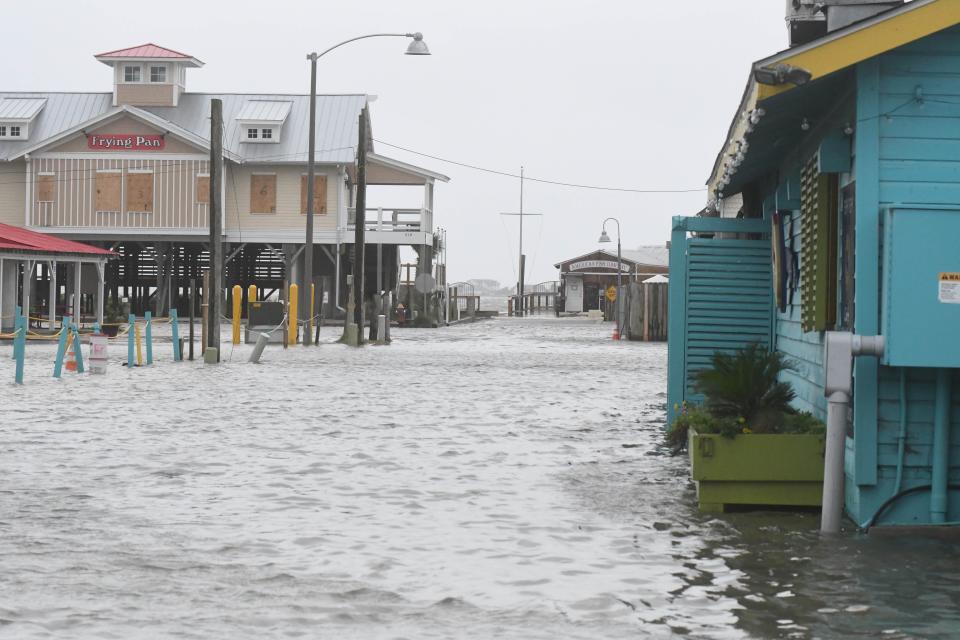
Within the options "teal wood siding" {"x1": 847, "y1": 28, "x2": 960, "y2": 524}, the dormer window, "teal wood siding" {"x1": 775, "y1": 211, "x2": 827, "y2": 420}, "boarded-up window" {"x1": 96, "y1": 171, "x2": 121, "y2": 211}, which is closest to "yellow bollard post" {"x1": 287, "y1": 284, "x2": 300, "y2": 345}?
"boarded-up window" {"x1": 96, "y1": 171, "x2": 121, "y2": 211}

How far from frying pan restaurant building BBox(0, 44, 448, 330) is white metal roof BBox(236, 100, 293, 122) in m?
0.07

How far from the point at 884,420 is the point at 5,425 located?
9.89m

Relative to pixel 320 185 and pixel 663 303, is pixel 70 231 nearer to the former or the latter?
pixel 320 185

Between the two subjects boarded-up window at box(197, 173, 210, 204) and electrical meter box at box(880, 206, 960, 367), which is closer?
electrical meter box at box(880, 206, 960, 367)

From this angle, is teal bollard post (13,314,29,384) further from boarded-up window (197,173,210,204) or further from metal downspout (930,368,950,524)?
boarded-up window (197,173,210,204)

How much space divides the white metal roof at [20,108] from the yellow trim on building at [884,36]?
51014 mm

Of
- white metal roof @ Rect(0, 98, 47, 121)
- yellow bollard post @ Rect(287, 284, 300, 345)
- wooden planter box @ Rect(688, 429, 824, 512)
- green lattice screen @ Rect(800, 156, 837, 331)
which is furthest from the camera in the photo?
white metal roof @ Rect(0, 98, 47, 121)

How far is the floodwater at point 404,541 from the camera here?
6.82 meters

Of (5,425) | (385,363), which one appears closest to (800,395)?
(5,425)

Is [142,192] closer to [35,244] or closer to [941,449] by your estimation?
[35,244]

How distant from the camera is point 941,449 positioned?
9141 millimetres

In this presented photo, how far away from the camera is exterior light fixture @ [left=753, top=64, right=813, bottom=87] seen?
9.09 meters

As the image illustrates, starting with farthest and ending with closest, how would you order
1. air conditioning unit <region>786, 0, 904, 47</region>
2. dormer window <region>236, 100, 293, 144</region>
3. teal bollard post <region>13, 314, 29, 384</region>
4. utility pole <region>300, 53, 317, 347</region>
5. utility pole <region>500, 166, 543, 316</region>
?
utility pole <region>500, 166, 543, 316</region>
dormer window <region>236, 100, 293, 144</region>
utility pole <region>300, 53, 317, 347</region>
teal bollard post <region>13, 314, 29, 384</region>
air conditioning unit <region>786, 0, 904, 47</region>

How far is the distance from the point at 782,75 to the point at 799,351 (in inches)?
150
